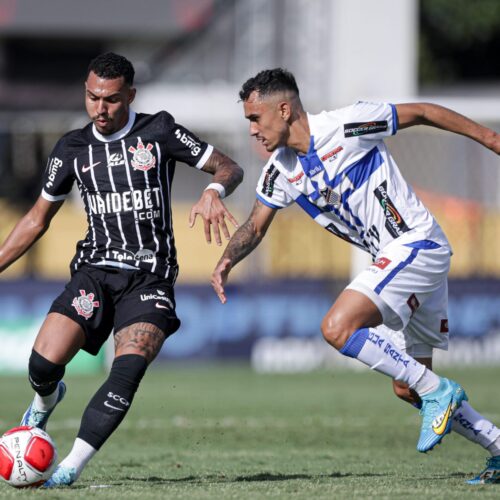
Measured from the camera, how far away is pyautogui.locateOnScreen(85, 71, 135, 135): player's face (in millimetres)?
7336

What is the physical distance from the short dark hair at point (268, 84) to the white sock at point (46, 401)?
2.24 meters

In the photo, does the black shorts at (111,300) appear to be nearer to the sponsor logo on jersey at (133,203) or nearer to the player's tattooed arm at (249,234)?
the sponsor logo on jersey at (133,203)

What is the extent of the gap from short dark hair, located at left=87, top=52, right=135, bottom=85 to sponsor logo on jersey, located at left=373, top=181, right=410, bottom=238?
1.69 metres

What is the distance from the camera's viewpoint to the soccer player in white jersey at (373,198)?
723cm

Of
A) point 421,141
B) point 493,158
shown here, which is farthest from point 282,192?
point 493,158

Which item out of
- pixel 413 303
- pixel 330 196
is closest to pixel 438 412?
pixel 413 303

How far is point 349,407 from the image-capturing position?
13.3 m

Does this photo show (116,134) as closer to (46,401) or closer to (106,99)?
(106,99)

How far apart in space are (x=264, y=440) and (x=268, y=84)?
4011mm

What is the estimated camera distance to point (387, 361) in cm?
698

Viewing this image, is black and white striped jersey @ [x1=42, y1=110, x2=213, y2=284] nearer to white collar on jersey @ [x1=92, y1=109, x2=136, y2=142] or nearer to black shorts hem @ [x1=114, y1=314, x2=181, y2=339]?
white collar on jersey @ [x1=92, y1=109, x2=136, y2=142]

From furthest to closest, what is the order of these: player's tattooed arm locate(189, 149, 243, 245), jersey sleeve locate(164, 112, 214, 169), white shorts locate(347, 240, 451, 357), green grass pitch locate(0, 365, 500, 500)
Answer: jersey sleeve locate(164, 112, 214, 169) < white shorts locate(347, 240, 451, 357) < player's tattooed arm locate(189, 149, 243, 245) < green grass pitch locate(0, 365, 500, 500)

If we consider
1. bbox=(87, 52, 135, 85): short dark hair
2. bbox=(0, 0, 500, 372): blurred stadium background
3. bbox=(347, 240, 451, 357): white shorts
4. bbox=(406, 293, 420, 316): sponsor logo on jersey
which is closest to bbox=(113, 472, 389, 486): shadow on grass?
bbox=(347, 240, 451, 357): white shorts

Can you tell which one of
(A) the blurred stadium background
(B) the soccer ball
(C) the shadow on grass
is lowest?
(A) the blurred stadium background
